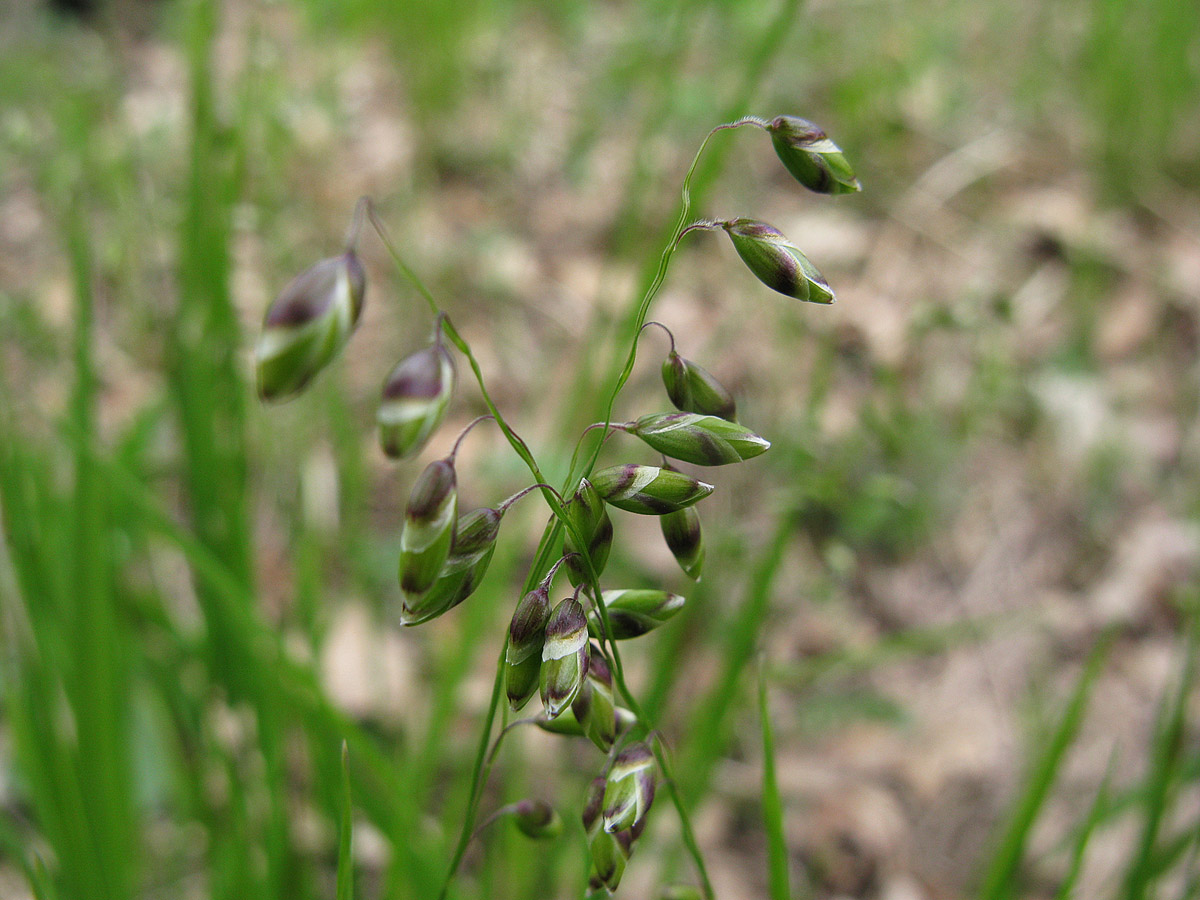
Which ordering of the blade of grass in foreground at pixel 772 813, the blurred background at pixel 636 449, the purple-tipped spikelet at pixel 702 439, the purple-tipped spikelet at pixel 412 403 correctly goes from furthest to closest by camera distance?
the blurred background at pixel 636 449, the blade of grass in foreground at pixel 772 813, the purple-tipped spikelet at pixel 702 439, the purple-tipped spikelet at pixel 412 403

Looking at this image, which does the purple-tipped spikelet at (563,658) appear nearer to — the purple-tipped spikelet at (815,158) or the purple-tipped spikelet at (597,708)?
the purple-tipped spikelet at (597,708)

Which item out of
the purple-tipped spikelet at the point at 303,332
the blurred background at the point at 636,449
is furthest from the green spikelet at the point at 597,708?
the blurred background at the point at 636,449

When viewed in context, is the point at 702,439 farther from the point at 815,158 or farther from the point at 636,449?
the point at 636,449

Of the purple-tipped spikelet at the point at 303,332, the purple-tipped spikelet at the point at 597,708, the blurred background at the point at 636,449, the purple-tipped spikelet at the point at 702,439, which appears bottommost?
the blurred background at the point at 636,449

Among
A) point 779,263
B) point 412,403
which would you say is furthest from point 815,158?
point 412,403

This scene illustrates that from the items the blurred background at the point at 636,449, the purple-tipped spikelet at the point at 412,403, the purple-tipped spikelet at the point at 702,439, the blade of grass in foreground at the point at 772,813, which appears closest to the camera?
the purple-tipped spikelet at the point at 412,403

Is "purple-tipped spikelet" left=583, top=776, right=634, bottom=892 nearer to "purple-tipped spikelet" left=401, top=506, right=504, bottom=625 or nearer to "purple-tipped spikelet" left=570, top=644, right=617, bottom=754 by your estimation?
"purple-tipped spikelet" left=570, top=644, right=617, bottom=754

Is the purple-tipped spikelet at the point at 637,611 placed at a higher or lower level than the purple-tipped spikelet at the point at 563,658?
lower
